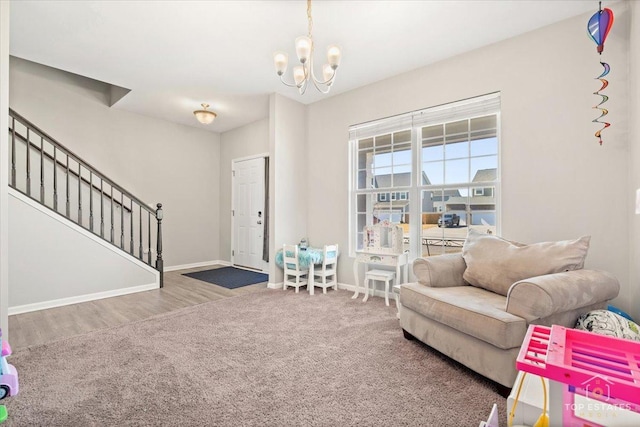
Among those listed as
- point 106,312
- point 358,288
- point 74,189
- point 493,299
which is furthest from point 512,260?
point 74,189

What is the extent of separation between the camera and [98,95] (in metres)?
4.68

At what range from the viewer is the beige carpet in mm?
1545

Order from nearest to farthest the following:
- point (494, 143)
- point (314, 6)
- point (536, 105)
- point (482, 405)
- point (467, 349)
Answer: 1. point (482, 405)
2. point (467, 349)
3. point (314, 6)
4. point (536, 105)
5. point (494, 143)

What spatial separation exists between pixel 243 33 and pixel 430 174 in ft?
7.88

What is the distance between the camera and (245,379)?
1.88 meters

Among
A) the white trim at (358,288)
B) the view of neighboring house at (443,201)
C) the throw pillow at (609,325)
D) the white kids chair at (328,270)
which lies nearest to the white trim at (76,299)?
the white kids chair at (328,270)

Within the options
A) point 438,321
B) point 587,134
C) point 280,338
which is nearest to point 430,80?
point 587,134

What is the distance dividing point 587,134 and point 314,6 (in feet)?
8.00

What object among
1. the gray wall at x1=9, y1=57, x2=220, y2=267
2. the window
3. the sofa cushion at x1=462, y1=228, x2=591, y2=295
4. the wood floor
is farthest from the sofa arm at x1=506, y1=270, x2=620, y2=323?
the gray wall at x1=9, y1=57, x2=220, y2=267

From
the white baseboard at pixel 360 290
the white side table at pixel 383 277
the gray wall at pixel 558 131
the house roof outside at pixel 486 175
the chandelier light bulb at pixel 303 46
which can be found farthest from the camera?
the white baseboard at pixel 360 290

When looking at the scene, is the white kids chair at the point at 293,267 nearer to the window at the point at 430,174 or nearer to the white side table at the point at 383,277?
the window at the point at 430,174

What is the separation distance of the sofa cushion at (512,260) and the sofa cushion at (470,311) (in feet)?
0.33

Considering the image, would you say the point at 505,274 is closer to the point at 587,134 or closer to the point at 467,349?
the point at 467,349

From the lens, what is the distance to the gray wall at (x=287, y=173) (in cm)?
420
